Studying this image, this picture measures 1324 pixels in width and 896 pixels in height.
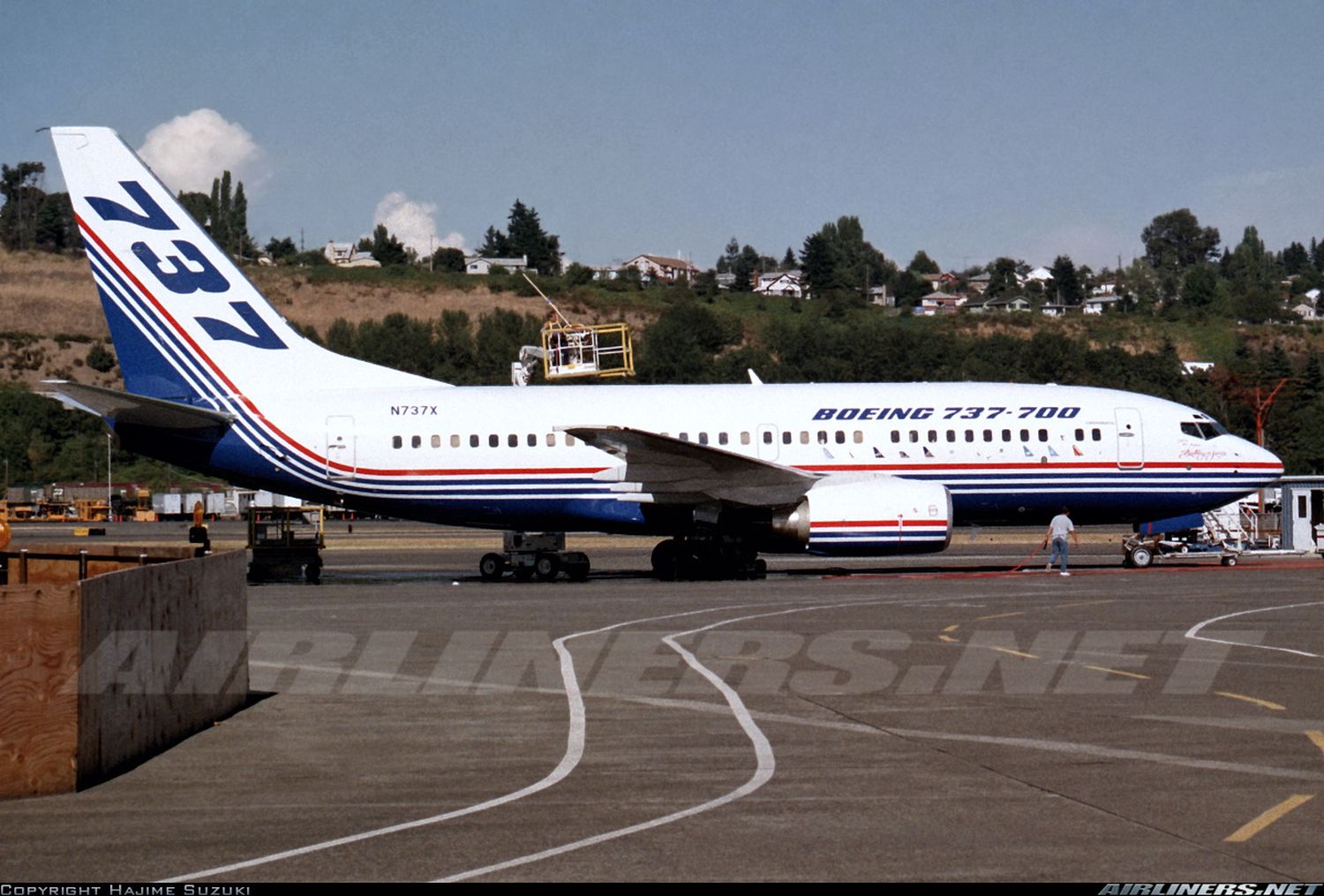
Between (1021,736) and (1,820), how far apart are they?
8.01 meters

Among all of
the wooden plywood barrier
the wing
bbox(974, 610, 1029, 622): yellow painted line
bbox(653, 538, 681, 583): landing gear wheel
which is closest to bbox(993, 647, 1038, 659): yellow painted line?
bbox(974, 610, 1029, 622): yellow painted line

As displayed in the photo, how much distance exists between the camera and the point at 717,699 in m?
15.3

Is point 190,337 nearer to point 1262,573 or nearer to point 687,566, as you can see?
point 687,566

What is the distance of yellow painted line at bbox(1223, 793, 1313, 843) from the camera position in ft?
29.6

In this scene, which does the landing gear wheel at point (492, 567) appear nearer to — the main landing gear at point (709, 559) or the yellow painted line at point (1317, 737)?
the main landing gear at point (709, 559)

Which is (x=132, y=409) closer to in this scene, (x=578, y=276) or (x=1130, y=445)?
(x=1130, y=445)

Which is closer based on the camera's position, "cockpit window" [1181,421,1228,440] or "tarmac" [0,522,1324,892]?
"tarmac" [0,522,1324,892]

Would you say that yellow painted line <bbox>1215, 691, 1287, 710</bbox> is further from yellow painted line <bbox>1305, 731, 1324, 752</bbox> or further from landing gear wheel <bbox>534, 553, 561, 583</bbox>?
landing gear wheel <bbox>534, 553, 561, 583</bbox>

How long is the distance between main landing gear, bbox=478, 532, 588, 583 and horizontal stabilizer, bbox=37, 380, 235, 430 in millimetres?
6905

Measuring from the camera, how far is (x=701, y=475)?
3325 cm

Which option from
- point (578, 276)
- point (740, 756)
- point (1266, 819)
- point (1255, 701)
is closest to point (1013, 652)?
point (1255, 701)

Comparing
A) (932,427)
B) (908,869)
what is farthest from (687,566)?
(908,869)

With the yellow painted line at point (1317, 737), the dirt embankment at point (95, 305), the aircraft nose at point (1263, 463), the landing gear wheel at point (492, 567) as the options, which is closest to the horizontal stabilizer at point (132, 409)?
the landing gear wheel at point (492, 567)

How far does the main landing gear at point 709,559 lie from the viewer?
3403cm
